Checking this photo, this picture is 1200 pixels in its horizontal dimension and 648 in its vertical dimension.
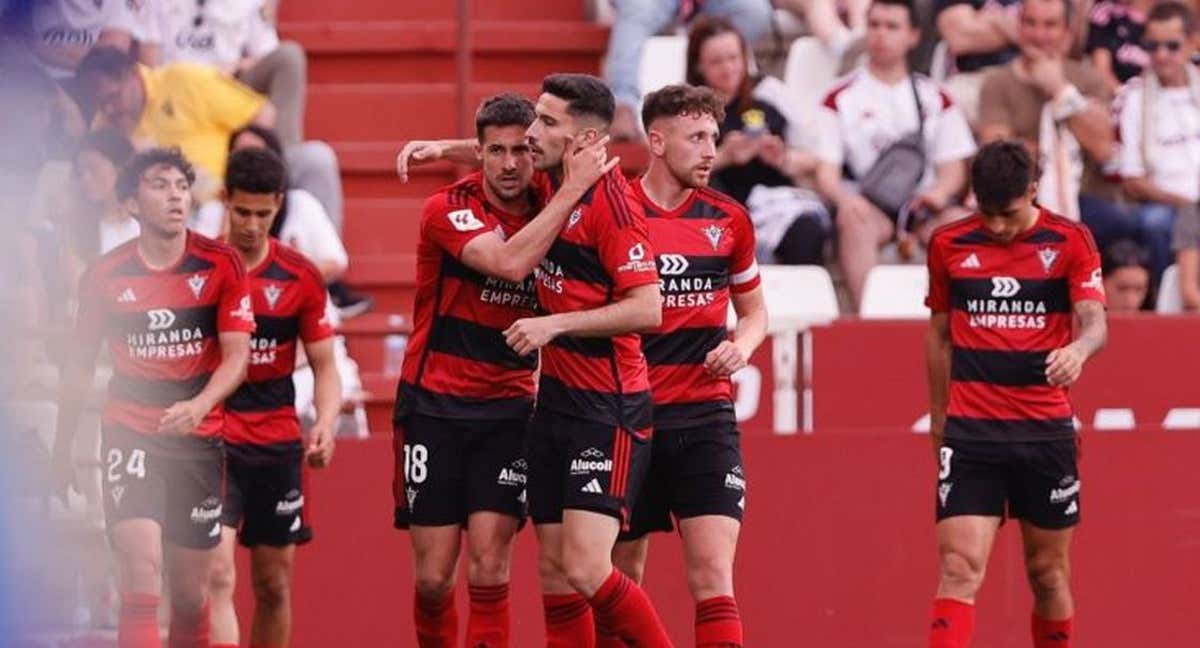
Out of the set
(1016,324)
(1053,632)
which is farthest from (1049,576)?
(1016,324)

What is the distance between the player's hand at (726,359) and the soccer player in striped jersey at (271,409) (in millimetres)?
1949

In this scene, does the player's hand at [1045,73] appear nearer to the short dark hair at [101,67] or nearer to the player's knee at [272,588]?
the short dark hair at [101,67]

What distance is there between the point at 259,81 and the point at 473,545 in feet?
17.1

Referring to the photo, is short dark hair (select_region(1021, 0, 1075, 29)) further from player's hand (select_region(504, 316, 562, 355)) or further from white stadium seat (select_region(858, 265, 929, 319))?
player's hand (select_region(504, 316, 562, 355))

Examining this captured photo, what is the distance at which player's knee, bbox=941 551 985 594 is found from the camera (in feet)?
27.6

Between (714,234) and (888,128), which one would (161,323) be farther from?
(888,128)

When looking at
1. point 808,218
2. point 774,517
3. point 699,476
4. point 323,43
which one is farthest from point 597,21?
point 699,476

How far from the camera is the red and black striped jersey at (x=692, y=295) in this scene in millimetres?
7812

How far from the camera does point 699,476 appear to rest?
7746 millimetres

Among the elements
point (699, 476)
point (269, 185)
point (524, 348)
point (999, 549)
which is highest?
point (269, 185)

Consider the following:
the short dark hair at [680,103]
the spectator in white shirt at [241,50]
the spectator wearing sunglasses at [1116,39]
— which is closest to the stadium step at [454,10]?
the spectator in white shirt at [241,50]

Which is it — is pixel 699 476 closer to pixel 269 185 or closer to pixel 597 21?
pixel 269 185

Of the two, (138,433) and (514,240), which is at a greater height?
(514,240)

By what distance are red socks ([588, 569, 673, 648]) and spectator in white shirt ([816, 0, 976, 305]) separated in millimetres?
4834
